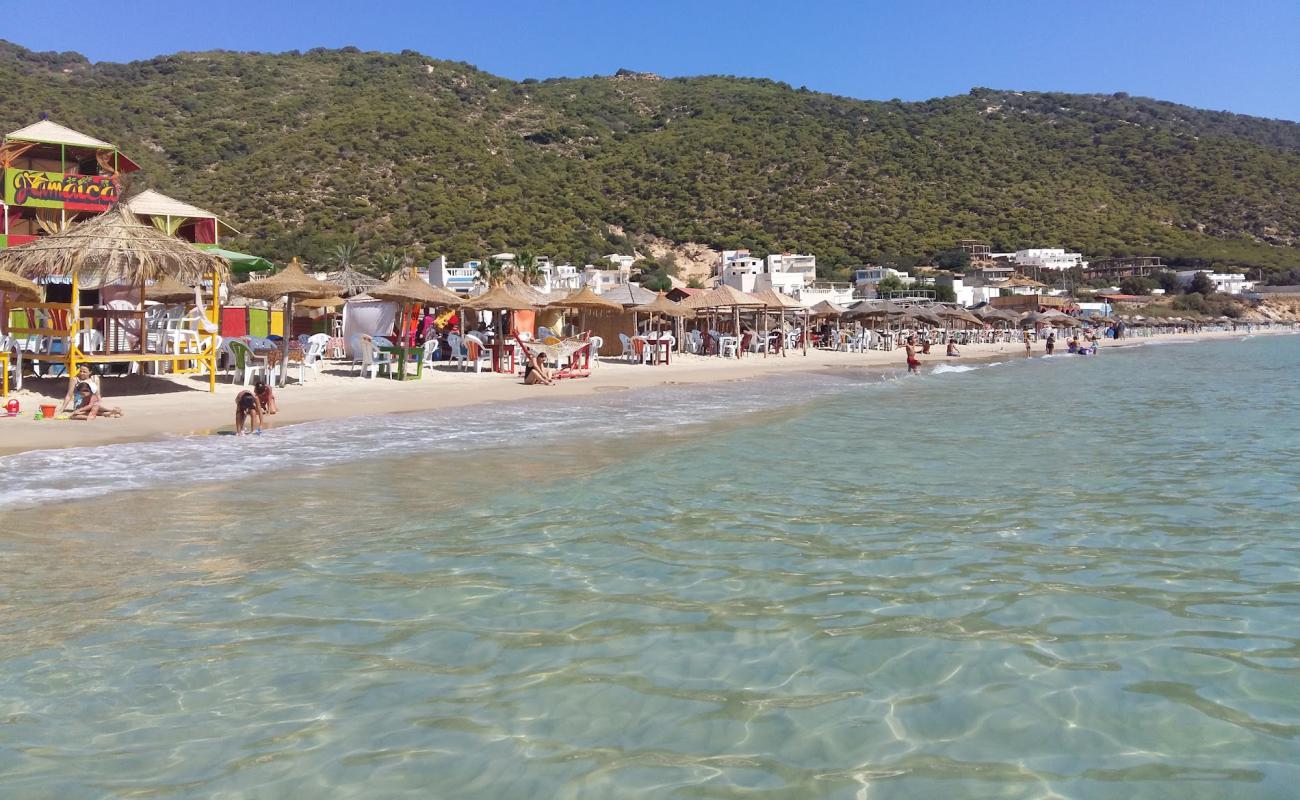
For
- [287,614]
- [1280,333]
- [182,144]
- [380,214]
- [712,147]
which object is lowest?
[287,614]

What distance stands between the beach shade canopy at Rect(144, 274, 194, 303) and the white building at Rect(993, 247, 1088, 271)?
222ft

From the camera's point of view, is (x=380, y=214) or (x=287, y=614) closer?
(x=287, y=614)

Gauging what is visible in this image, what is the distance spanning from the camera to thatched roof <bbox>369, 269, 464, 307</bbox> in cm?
1582

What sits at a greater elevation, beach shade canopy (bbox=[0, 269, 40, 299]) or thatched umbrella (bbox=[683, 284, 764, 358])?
thatched umbrella (bbox=[683, 284, 764, 358])

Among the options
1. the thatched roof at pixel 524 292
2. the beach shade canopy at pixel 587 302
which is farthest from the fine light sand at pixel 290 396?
the thatched roof at pixel 524 292

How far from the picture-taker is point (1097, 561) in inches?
183

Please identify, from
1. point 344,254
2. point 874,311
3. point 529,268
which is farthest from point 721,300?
point 344,254

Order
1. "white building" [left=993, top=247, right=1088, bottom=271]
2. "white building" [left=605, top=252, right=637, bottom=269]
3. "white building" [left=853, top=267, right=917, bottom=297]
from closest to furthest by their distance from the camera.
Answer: "white building" [left=605, top=252, right=637, bottom=269] → "white building" [left=853, top=267, right=917, bottom=297] → "white building" [left=993, top=247, right=1088, bottom=271]

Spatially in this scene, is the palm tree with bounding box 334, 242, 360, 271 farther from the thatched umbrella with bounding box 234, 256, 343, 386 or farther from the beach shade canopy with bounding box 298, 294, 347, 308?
the thatched umbrella with bounding box 234, 256, 343, 386

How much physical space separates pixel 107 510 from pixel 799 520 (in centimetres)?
428

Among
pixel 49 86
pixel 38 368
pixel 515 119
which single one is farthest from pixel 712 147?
pixel 38 368

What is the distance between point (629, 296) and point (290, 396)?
11934 millimetres

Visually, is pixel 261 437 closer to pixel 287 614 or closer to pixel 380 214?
pixel 287 614

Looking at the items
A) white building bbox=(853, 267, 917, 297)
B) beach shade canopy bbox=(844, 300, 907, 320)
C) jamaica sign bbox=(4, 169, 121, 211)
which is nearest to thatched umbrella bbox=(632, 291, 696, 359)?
beach shade canopy bbox=(844, 300, 907, 320)
